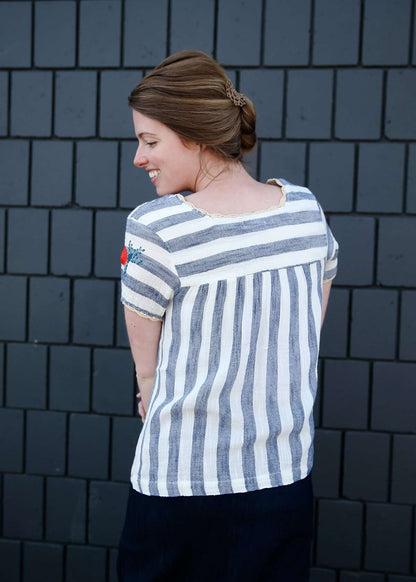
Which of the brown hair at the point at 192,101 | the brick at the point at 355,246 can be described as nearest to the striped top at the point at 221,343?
the brown hair at the point at 192,101

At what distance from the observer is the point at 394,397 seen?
3086 mm

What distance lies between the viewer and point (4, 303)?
331 centimetres

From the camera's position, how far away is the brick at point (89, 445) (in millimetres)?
3279

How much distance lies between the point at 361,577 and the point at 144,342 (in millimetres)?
1989

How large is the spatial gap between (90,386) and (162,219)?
1.80m

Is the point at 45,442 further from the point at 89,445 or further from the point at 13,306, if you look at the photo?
the point at 13,306

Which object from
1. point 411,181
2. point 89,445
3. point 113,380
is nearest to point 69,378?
point 113,380

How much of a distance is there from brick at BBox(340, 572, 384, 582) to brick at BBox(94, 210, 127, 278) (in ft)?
5.29

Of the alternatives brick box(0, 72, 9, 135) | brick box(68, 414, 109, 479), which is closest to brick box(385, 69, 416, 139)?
brick box(0, 72, 9, 135)

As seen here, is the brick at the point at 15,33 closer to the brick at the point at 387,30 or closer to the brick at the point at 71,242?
the brick at the point at 71,242

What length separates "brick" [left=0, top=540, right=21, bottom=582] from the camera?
3432 mm

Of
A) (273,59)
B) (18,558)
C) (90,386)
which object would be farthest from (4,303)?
(273,59)

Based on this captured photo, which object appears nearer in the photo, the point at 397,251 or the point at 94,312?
the point at 397,251

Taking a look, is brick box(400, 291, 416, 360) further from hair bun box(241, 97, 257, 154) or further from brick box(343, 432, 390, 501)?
hair bun box(241, 97, 257, 154)
